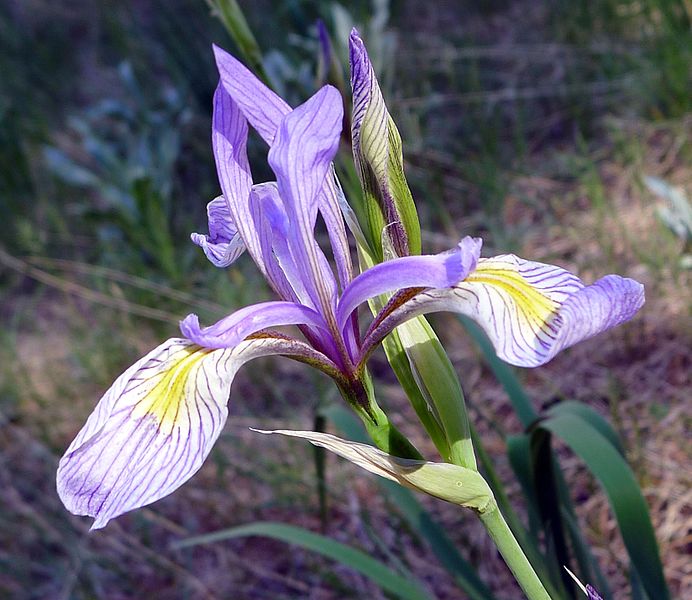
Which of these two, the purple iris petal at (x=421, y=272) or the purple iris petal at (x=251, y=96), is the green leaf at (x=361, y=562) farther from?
the purple iris petal at (x=251, y=96)

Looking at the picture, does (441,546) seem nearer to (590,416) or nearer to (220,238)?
(590,416)

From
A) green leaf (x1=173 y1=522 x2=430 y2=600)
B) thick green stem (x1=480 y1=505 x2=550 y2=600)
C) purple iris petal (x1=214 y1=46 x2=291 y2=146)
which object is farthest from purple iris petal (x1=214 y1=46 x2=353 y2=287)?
green leaf (x1=173 y1=522 x2=430 y2=600)

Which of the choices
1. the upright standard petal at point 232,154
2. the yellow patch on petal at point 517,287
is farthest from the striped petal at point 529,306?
the upright standard petal at point 232,154

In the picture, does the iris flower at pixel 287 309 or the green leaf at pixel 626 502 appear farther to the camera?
the green leaf at pixel 626 502

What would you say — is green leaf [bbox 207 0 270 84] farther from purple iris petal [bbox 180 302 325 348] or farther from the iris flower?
purple iris petal [bbox 180 302 325 348]

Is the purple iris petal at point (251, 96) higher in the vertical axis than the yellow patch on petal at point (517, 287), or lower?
higher

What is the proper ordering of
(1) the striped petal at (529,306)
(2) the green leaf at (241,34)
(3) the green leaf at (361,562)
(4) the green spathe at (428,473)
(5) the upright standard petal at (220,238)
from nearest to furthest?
(1) the striped petal at (529,306) → (4) the green spathe at (428,473) → (5) the upright standard petal at (220,238) → (3) the green leaf at (361,562) → (2) the green leaf at (241,34)

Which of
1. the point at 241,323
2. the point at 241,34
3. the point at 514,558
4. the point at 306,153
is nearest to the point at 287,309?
the point at 241,323
